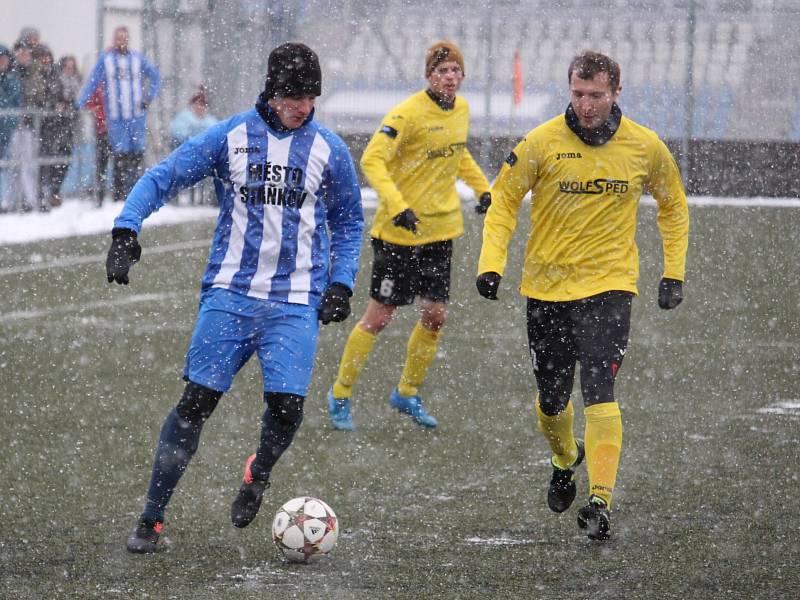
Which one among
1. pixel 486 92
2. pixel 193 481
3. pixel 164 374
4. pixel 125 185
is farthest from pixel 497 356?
pixel 486 92

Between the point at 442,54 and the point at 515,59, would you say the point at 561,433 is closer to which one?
the point at 442,54

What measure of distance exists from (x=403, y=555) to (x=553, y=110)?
77.9 feet

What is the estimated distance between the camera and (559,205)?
608cm

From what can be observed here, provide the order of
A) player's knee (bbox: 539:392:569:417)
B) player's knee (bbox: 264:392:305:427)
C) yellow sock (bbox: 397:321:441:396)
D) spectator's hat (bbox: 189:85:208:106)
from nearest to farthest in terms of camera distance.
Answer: player's knee (bbox: 264:392:305:427)
player's knee (bbox: 539:392:569:417)
yellow sock (bbox: 397:321:441:396)
spectator's hat (bbox: 189:85:208:106)

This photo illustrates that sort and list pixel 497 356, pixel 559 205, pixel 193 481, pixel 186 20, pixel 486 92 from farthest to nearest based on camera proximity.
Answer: pixel 486 92 < pixel 186 20 < pixel 497 356 < pixel 193 481 < pixel 559 205

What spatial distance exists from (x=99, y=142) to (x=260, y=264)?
14.9 meters

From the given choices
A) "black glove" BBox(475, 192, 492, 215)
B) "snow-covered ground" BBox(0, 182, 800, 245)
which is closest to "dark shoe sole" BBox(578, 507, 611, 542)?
"black glove" BBox(475, 192, 492, 215)

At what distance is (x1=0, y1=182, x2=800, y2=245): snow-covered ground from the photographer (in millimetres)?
17656

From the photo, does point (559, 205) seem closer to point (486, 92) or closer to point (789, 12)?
point (486, 92)

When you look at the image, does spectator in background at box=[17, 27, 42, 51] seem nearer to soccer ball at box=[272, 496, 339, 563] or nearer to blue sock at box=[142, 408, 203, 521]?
blue sock at box=[142, 408, 203, 521]

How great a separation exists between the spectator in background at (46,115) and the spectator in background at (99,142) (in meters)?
0.46

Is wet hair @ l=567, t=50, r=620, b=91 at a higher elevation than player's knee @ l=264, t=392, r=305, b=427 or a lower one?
higher

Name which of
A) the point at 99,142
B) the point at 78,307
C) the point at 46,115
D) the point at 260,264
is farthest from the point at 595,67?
the point at 99,142

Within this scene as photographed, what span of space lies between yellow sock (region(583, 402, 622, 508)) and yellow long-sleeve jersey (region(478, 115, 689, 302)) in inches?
19.0
